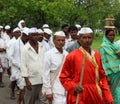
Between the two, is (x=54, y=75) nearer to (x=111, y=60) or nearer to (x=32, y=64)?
(x=32, y=64)

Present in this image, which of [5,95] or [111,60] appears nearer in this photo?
[111,60]

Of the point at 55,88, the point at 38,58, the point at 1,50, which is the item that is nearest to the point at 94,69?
the point at 55,88

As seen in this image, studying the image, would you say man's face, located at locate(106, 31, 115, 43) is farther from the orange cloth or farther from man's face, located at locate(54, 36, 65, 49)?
the orange cloth

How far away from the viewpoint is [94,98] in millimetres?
5805

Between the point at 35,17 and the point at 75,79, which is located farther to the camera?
the point at 35,17

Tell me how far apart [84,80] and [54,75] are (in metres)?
1.12

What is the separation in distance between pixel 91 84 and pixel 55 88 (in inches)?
41.8

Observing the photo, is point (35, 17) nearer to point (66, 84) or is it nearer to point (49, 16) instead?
point (49, 16)

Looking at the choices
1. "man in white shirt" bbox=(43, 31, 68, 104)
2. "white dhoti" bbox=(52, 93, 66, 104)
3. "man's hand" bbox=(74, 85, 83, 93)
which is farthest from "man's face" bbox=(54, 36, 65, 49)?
"man's hand" bbox=(74, 85, 83, 93)

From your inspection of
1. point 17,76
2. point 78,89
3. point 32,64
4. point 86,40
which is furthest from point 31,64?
point 78,89

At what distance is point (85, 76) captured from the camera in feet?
18.5

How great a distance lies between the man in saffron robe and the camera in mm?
5652

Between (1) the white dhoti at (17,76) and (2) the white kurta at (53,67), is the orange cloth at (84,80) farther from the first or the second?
(1) the white dhoti at (17,76)

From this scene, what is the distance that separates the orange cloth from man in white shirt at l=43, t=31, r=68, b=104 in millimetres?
743
